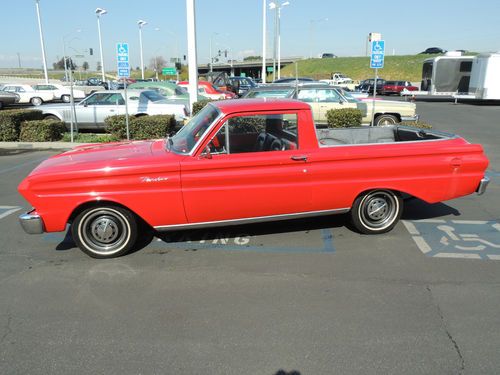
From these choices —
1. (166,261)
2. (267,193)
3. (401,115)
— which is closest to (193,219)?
(166,261)

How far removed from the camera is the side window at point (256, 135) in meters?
4.46

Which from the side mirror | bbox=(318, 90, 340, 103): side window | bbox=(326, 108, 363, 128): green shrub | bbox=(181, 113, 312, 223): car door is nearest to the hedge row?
bbox=(326, 108, 363, 128): green shrub

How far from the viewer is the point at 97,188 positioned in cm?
424

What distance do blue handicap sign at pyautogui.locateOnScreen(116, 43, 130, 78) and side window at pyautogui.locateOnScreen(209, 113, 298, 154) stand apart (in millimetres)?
7934

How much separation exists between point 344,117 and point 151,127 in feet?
19.1

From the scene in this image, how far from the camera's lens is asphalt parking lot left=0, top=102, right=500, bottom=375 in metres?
2.91

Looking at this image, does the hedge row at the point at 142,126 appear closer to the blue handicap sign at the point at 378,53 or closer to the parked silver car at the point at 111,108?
the parked silver car at the point at 111,108

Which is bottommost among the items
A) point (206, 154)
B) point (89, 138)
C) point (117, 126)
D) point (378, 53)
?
point (89, 138)

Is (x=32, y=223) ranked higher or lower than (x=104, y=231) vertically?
higher

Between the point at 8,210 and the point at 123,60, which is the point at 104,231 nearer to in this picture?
the point at 8,210

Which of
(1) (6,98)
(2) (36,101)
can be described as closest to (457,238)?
(1) (6,98)

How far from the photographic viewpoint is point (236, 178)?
4.42 meters

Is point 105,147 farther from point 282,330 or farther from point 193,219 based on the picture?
point 282,330

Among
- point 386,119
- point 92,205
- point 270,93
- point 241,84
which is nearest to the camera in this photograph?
point 92,205
